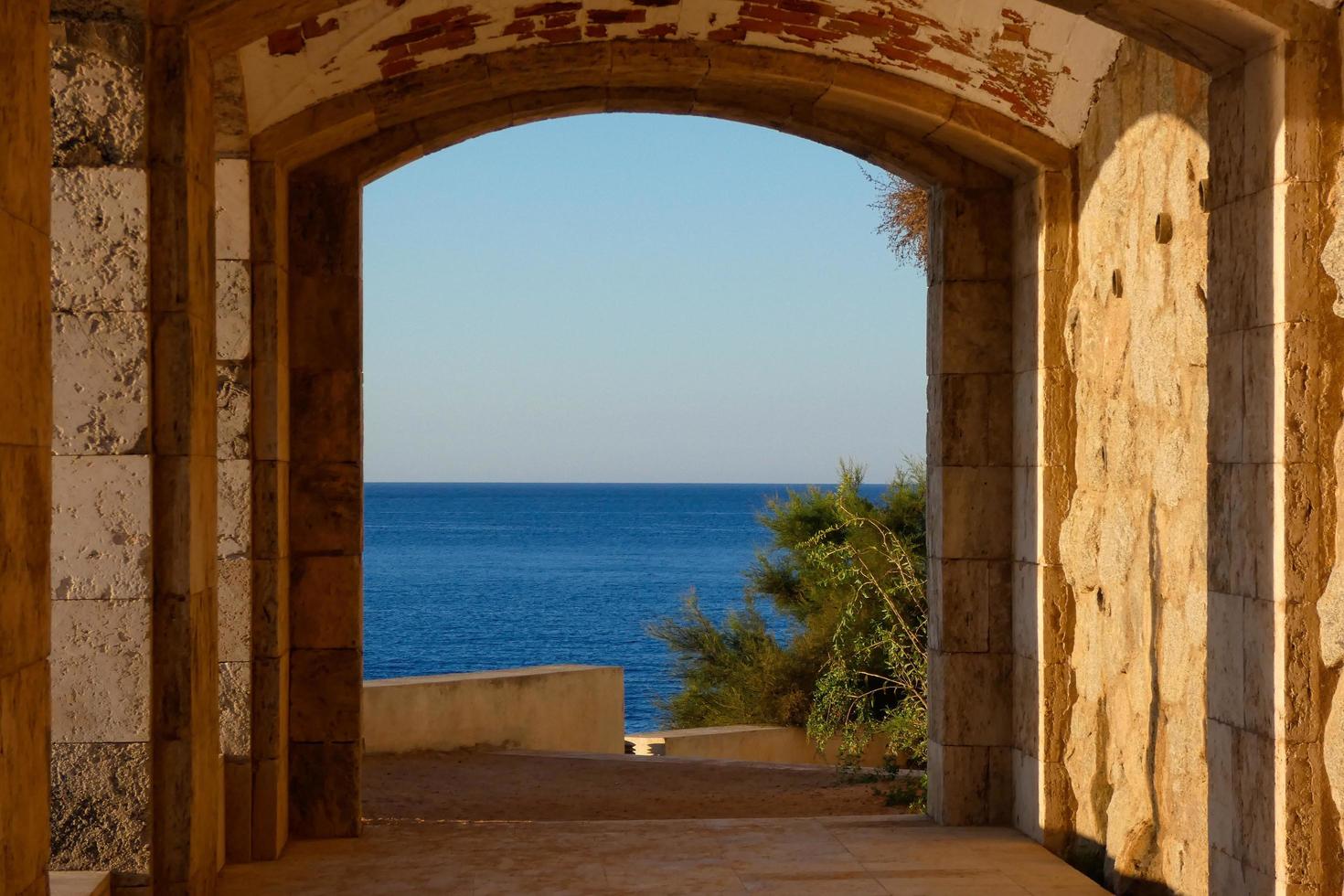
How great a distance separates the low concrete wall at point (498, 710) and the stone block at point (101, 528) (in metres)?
5.07

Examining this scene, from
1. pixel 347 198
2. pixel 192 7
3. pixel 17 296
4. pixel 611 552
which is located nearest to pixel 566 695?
pixel 347 198

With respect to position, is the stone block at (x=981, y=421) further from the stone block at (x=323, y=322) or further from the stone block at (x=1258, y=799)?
the stone block at (x=323, y=322)

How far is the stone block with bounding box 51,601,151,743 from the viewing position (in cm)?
406

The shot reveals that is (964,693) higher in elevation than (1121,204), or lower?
lower

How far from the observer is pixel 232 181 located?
557 centimetres

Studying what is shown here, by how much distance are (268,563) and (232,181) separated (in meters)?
1.44

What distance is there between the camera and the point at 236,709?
222 inches

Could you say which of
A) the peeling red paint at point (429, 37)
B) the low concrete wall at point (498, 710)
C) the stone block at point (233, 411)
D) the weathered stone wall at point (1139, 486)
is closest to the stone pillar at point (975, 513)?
the weathered stone wall at point (1139, 486)

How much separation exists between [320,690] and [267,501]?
85 cm

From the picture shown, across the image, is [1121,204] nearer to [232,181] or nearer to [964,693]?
[964,693]

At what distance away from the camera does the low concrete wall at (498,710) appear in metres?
9.32

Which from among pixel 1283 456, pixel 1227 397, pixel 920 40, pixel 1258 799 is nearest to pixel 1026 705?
pixel 1258 799

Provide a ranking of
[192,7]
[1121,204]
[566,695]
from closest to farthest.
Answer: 1. [192,7]
2. [1121,204]
3. [566,695]

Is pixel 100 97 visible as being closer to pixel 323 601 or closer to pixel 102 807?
pixel 102 807
